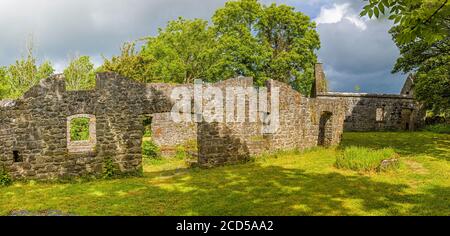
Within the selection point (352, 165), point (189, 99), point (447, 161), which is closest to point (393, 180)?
point (352, 165)

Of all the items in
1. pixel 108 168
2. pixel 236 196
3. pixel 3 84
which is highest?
pixel 3 84

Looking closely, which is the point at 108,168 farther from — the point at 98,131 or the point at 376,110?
the point at 376,110

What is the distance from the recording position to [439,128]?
92.7 feet

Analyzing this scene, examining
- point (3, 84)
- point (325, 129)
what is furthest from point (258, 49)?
point (3, 84)

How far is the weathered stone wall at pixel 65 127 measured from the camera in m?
11.6

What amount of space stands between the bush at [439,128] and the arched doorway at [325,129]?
12.6m

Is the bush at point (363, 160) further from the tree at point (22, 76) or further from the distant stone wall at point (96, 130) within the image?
the tree at point (22, 76)

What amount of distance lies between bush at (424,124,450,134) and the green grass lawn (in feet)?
48.9

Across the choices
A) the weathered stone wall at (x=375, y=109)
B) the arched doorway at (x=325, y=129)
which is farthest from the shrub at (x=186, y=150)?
the weathered stone wall at (x=375, y=109)

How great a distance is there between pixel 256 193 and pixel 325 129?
447 inches

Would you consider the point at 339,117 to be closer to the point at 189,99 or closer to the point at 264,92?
the point at 264,92

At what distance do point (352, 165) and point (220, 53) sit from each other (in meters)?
20.6

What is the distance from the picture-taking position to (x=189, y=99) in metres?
15.1

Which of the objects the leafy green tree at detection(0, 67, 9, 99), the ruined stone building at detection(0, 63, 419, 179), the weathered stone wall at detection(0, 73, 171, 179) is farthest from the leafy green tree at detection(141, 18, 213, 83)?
the weathered stone wall at detection(0, 73, 171, 179)
